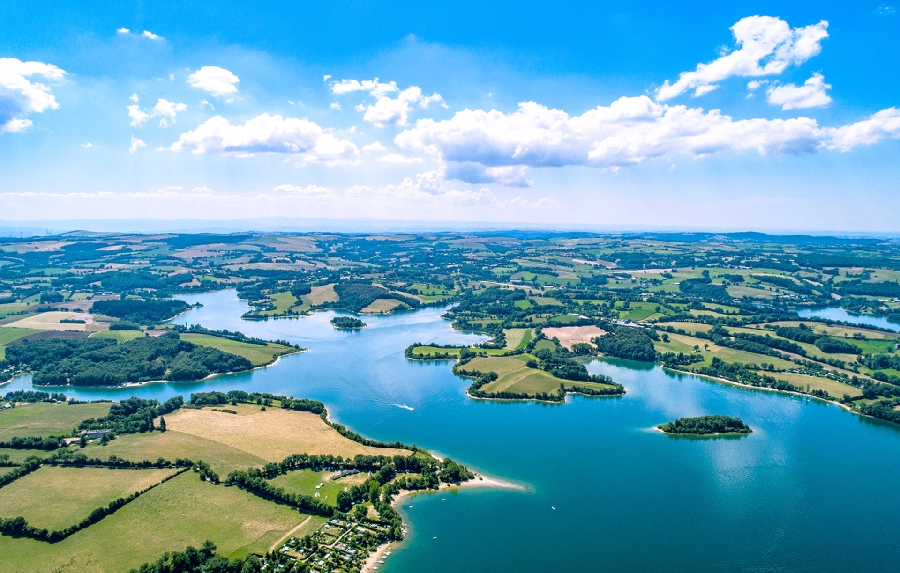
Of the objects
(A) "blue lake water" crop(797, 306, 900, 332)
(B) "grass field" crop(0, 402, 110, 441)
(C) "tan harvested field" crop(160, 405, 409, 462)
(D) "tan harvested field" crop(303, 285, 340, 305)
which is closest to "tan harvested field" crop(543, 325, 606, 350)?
(C) "tan harvested field" crop(160, 405, 409, 462)

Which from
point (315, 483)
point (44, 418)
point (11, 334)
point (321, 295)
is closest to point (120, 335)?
point (11, 334)

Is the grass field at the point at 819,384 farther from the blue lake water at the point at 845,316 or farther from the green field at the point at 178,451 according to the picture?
the green field at the point at 178,451

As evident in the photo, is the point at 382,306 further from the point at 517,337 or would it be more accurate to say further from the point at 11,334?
the point at 11,334

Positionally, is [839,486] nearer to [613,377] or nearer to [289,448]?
[613,377]

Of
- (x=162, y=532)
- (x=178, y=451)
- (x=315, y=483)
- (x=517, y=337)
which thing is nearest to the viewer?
(x=162, y=532)

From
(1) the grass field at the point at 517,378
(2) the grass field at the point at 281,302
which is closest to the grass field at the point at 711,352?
(1) the grass field at the point at 517,378

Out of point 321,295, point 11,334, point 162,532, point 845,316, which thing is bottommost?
point 162,532

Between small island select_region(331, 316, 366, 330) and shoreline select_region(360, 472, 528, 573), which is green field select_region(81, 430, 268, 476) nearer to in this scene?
shoreline select_region(360, 472, 528, 573)

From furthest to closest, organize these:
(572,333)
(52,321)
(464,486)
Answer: (52,321) → (572,333) → (464,486)
